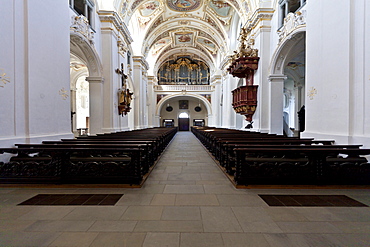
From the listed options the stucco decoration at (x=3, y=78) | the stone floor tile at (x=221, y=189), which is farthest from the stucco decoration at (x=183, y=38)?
the stone floor tile at (x=221, y=189)

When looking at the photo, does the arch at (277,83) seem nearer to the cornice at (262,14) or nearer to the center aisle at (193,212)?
the cornice at (262,14)

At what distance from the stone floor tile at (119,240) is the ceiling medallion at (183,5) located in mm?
16424

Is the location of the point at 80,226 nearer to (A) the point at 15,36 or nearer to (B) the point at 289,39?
(A) the point at 15,36

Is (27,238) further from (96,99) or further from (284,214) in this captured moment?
(96,99)

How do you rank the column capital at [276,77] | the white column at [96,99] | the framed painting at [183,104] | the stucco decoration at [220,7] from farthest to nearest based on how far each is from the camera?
the framed painting at [183,104] → the stucco decoration at [220,7] → the white column at [96,99] → the column capital at [276,77]

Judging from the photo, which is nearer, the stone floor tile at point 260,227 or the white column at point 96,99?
the stone floor tile at point 260,227

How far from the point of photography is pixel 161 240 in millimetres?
1985

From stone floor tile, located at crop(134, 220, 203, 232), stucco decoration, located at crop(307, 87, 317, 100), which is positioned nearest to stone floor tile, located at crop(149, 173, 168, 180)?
stone floor tile, located at crop(134, 220, 203, 232)

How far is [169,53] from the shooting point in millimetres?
24547

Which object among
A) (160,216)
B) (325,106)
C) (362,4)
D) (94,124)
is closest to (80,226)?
(160,216)

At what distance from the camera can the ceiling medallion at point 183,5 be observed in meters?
15.0

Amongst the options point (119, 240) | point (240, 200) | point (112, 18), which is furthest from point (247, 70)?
point (119, 240)

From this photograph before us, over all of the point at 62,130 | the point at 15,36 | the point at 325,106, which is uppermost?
the point at 15,36

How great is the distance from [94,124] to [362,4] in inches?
422
